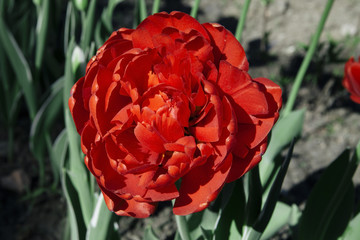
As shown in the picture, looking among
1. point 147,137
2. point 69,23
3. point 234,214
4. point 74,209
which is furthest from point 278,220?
point 69,23

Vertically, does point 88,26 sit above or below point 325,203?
above

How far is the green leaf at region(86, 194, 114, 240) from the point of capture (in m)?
0.80

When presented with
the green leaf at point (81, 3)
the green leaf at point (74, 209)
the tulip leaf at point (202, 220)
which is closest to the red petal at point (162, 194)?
the tulip leaf at point (202, 220)

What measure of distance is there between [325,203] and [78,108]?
0.64 metres

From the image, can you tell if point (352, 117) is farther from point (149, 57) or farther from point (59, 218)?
point (149, 57)

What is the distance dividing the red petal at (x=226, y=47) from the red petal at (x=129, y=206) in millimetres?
217

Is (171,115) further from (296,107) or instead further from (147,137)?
(296,107)

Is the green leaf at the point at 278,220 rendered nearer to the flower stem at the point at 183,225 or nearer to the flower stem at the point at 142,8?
the flower stem at the point at 183,225

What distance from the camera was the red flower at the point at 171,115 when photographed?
526 mm

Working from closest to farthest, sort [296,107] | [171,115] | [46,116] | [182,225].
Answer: [171,115], [182,225], [46,116], [296,107]

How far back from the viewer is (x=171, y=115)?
53 centimetres

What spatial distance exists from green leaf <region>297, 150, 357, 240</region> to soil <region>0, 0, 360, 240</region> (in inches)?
15.8

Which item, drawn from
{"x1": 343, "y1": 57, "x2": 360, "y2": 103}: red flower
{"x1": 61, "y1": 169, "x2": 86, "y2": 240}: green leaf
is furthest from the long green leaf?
{"x1": 343, "y1": 57, "x2": 360, "y2": 103}: red flower

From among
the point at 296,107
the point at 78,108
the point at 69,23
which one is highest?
the point at 78,108
